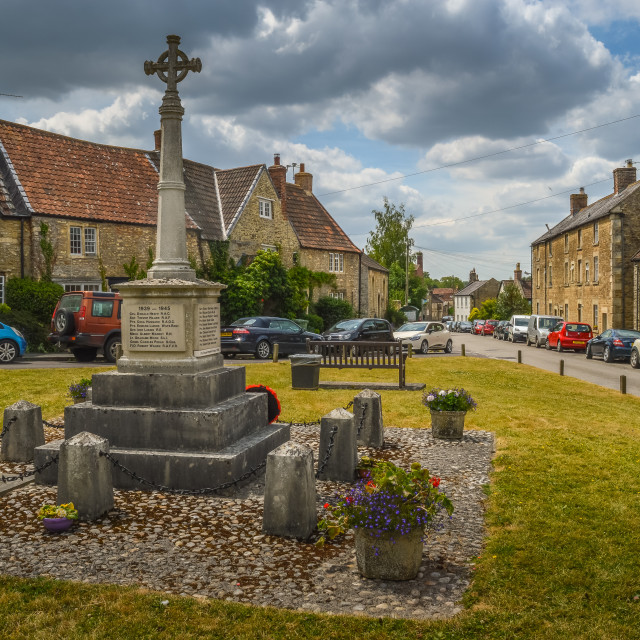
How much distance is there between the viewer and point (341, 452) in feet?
25.1

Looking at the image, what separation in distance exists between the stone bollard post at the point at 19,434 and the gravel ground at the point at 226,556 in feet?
4.83

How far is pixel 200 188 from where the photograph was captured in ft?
121

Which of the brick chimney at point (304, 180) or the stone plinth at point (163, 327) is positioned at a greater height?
the brick chimney at point (304, 180)

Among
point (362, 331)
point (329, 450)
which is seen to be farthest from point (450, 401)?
point (362, 331)

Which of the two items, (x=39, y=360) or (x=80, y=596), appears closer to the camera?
(x=80, y=596)

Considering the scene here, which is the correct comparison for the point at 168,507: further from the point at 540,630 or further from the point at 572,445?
the point at 572,445

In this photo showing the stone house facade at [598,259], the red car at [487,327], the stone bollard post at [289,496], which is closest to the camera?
the stone bollard post at [289,496]

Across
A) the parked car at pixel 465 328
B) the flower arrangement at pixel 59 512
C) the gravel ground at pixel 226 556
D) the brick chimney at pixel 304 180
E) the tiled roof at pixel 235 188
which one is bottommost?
the parked car at pixel 465 328

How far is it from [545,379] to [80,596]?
1673cm

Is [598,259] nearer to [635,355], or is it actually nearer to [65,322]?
[635,355]

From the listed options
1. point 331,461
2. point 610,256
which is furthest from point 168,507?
point 610,256

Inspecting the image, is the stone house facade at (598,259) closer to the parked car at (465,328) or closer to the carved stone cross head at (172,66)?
the parked car at (465,328)

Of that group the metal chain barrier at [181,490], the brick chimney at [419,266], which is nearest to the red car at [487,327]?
the metal chain barrier at [181,490]

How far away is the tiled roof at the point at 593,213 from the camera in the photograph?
4321 centimetres
